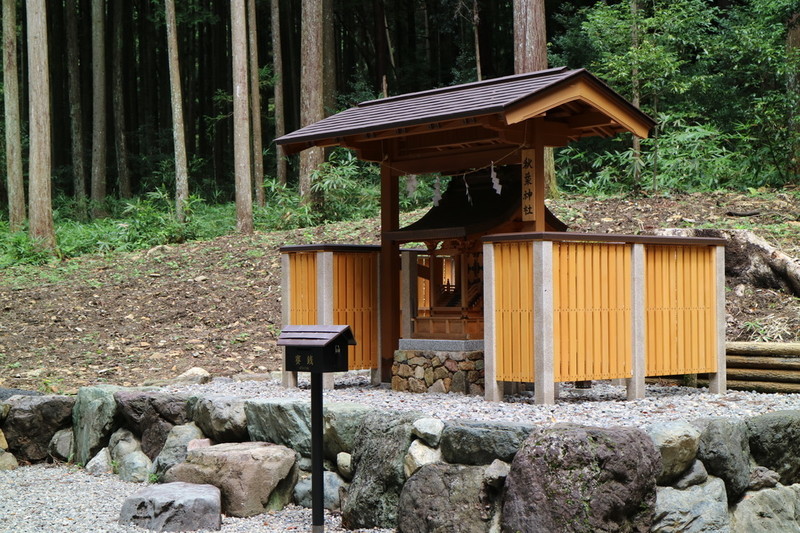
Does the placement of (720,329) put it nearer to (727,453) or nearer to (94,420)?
(727,453)

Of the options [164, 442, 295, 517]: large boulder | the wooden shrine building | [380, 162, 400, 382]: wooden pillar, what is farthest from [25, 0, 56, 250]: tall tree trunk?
[164, 442, 295, 517]: large boulder

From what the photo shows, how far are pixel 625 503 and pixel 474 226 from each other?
12.9 ft

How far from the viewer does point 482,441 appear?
6.38 meters

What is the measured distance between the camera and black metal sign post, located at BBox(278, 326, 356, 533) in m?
6.53

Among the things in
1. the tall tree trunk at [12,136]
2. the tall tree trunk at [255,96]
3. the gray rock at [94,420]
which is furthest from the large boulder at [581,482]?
the tall tree trunk at [255,96]

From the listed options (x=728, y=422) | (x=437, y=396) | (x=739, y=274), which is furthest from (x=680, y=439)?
(x=739, y=274)

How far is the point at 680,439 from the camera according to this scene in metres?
6.27

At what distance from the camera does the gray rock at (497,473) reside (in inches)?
245

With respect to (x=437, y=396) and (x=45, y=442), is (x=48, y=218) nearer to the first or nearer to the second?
(x=45, y=442)

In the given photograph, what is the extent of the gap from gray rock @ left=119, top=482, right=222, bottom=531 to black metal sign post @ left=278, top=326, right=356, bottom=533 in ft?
3.36

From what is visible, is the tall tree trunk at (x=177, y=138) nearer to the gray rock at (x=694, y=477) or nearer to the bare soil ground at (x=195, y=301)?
the bare soil ground at (x=195, y=301)

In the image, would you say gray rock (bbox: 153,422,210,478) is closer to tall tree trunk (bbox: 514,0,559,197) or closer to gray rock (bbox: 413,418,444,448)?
gray rock (bbox: 413,418,444,448)

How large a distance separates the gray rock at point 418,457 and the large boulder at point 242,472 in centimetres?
139

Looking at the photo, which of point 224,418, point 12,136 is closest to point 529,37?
point 224,418
